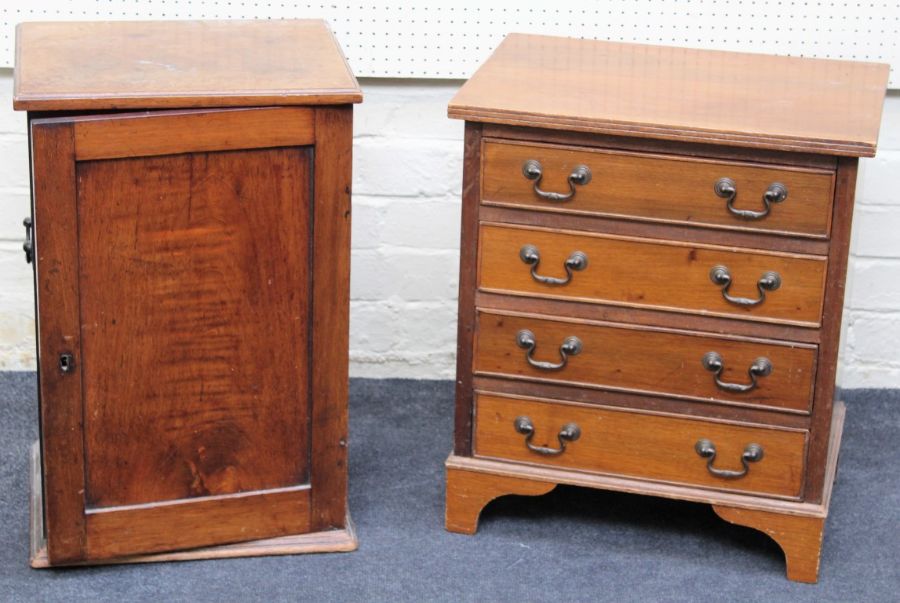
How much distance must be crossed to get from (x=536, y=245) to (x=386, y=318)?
2.84 ft

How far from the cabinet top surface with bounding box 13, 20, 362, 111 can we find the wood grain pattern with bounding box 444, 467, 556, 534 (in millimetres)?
725

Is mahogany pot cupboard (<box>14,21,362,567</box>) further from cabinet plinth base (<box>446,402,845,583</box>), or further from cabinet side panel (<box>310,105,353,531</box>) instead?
cabinet plinth base (<box>446,402,845,583</box>)

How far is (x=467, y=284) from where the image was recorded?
2.59m

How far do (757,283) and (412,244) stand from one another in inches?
38.7

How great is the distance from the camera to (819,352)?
2498 mm

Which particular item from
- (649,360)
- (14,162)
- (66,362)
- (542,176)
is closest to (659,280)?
(649,360)

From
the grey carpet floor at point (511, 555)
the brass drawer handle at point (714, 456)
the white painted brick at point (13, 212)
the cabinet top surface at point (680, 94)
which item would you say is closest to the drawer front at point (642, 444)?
the brass drawer handle at point (714, 456)

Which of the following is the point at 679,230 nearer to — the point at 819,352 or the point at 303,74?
the point at 819,352

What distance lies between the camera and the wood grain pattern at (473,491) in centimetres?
269

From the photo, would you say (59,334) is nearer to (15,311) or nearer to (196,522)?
(196,522)

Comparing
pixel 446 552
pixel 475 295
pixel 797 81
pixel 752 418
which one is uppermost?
pixel 797 81

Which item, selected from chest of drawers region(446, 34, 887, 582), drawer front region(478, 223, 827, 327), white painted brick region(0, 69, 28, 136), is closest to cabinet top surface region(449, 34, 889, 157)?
chest of drawers region(446, 34, 887, 582)

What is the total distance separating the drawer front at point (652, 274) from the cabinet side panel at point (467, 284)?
20mm

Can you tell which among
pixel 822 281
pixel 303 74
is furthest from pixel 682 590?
pixel 303 74
